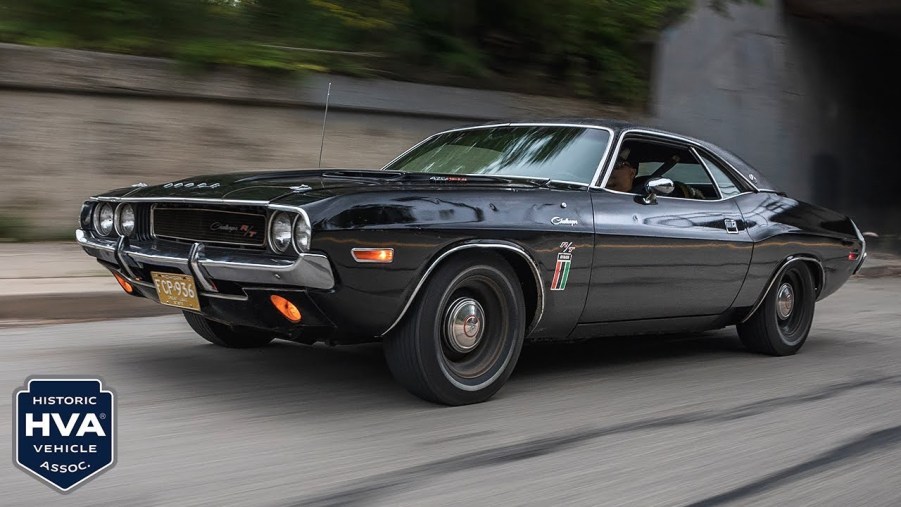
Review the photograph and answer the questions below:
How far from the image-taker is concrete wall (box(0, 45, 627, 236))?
9.73 metres

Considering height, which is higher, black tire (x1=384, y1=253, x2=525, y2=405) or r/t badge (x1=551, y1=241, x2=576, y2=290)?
r/t badge (x1=551, y1=241, x2=576, y2=290)

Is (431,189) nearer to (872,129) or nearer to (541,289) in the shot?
(541,289)

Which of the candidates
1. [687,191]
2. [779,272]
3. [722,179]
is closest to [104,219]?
[687,191]

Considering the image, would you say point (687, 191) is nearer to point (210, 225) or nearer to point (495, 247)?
point (495, 247)

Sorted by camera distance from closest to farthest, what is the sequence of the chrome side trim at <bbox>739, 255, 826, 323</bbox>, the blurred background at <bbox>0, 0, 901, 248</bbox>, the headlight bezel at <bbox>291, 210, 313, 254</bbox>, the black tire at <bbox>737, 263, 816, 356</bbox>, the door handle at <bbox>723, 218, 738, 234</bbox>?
the headlight bezel at <bbox>291, 210, 313, 254</bbox>, the door handle at <bbox>723, 218, 738, 234</bbox>, the chrome side trim at <bbox>739, 255, 826, 323</bbox>, the black tire at <bbox>737, 263, 816, 356</bbox>, the blurred background at <bbox>0, 0, 901, 248</bbox>

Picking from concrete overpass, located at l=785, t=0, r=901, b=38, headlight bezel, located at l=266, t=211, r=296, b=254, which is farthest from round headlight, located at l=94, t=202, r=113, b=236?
concrete overpass, located at l=785, t=0, r=901, b=38

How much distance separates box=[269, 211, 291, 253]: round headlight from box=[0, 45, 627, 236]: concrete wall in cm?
634

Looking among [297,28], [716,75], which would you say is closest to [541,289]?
[297,28]

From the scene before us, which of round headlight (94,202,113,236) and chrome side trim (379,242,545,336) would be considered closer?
chrome side trim (379,242,545,336)

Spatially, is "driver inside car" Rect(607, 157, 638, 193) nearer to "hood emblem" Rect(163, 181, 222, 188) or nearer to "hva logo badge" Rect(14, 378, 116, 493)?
"hood emblem" Rect(163, 181, 222, 188)

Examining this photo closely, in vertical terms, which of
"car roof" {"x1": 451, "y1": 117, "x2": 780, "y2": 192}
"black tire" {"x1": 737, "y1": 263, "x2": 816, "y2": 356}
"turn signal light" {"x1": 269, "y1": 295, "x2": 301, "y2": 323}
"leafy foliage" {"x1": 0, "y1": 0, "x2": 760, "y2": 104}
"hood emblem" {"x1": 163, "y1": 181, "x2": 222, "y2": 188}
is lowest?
"black tire" {"x1": 737, "y1": 263, "x2": 816, "y2": 356}

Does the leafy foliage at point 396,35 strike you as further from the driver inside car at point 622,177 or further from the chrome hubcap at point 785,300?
the chrome hubcap at point 785,300

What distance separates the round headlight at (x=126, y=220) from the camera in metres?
5.04

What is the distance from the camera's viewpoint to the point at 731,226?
19.9 feet
